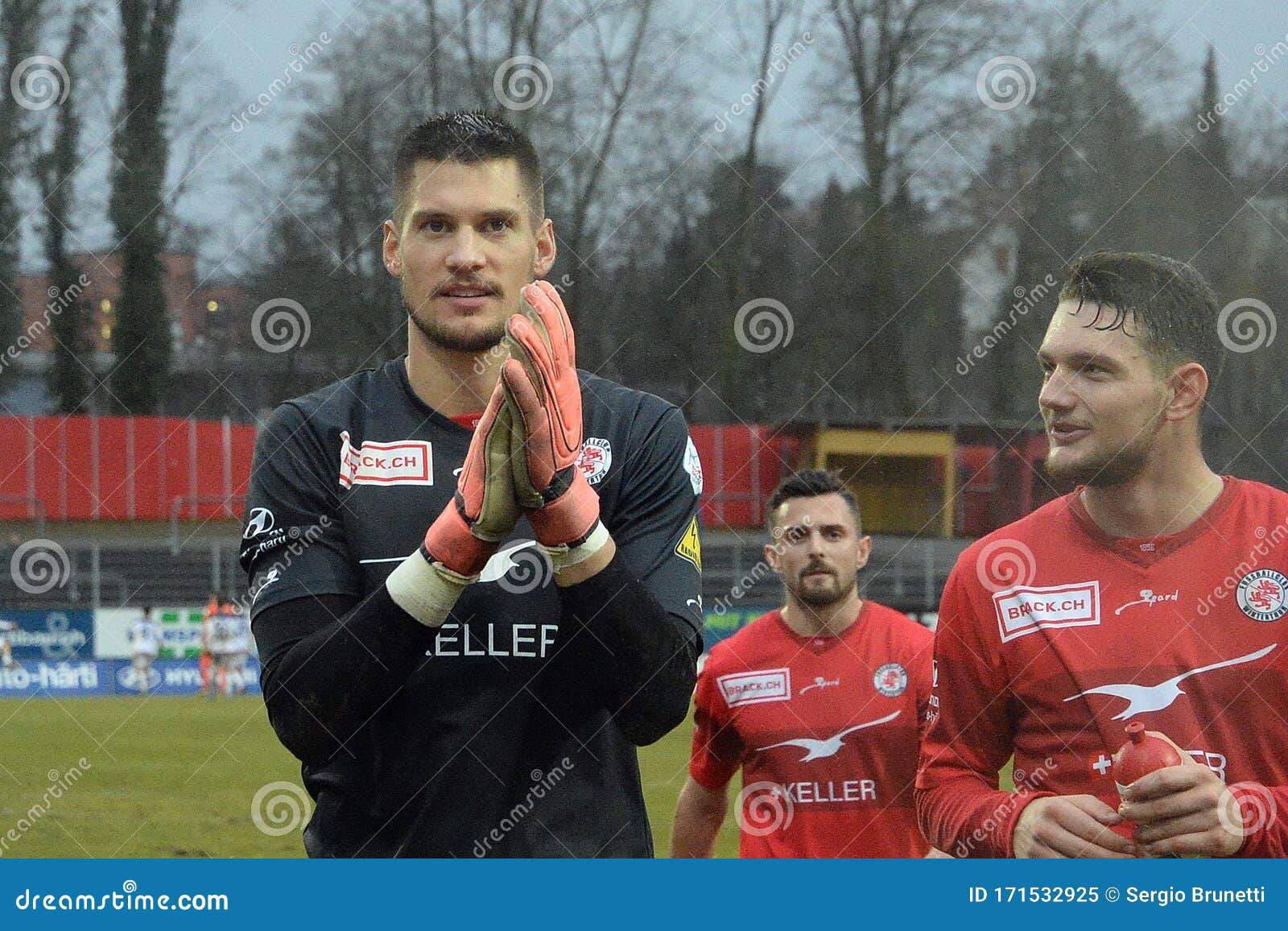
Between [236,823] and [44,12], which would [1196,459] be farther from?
[44,12]

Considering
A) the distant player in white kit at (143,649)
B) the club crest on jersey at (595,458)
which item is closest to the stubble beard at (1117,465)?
the club crest on jersey at (595,458)

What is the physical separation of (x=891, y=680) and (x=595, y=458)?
230 cm

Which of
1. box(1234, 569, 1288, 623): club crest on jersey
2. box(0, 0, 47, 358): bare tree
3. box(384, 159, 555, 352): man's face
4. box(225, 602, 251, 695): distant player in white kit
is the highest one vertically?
box(0, 0, 47, 358): bare tree

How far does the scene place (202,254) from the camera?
14664 millimetres

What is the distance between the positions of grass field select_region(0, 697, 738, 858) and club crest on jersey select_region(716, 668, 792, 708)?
2.74 meters

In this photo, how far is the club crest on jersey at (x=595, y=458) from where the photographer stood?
7.02ft

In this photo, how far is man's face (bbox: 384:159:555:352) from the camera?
2232mm


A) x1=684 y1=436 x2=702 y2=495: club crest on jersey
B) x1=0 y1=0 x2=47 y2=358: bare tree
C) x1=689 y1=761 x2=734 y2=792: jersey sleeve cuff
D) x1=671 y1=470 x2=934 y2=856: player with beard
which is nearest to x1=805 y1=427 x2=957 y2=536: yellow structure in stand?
x1=0 y1=0 x2=47 y2=358: bare tree

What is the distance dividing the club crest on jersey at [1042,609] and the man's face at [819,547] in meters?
1.55

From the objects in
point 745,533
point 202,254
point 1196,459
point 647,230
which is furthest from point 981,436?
point 1196,459

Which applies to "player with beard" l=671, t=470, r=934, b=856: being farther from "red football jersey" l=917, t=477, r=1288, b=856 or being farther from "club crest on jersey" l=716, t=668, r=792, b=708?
"red football jersey" l=917, t=477, r=1288, b=856

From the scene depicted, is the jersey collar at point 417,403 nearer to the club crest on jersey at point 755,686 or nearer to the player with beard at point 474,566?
the player with beard at point 474,566

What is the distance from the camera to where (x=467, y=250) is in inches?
88.4

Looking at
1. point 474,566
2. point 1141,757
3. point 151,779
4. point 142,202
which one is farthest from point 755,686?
point 142,202
